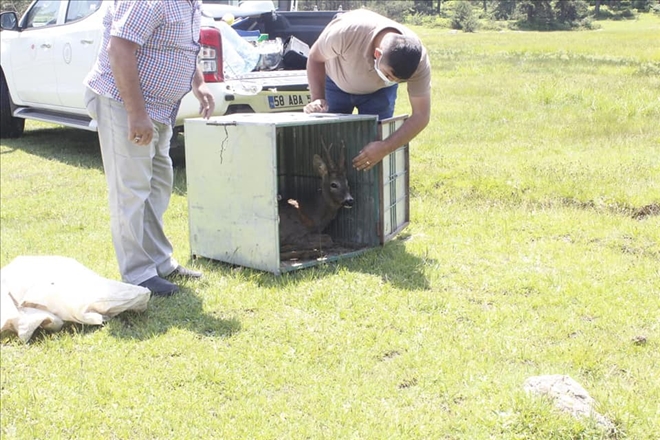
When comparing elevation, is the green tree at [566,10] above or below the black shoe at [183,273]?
above

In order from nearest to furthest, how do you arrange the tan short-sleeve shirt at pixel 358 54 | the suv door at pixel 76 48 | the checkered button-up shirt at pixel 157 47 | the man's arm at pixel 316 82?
the checkered button-up shirt at pixel 157 47 < the tan short-sleeve shirt at pixel 358 54 < the man's arm at pixel 316 82 < the suv door at pixel 76 48

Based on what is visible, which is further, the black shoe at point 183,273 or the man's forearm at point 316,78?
the man's forearm at point 316,78

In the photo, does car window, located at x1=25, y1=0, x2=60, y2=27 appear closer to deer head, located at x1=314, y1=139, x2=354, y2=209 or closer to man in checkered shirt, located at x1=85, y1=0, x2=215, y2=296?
deer head, located at x1=314, y1=139, x2=354, y2=209

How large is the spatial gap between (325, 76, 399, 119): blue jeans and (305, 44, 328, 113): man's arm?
0.22 ft

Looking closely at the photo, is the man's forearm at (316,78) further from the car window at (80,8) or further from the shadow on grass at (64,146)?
the car window at (80,8)

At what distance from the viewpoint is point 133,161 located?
4.20 m

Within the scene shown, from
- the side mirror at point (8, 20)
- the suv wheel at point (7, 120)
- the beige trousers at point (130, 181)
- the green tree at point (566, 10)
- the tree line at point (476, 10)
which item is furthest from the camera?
the green tree at point (566, 10)

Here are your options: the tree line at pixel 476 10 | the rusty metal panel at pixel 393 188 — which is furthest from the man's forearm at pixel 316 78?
the tree line at pixel 476 10

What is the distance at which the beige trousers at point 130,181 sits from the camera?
13.6 feet

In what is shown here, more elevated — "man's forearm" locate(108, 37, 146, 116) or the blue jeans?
"man's forearm" locate(108, 37, 146, 116)

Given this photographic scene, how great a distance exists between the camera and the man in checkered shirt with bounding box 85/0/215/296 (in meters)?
3.86

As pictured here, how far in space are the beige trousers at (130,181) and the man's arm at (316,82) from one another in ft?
4.16

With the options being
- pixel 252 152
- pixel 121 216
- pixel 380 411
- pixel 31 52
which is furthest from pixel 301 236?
pixel 31 52

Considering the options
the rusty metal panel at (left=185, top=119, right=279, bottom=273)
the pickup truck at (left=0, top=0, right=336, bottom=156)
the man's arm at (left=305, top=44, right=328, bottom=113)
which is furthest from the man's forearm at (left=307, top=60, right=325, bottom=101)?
the pickup truck at (left=0, top=0, right=336, bottom=156)
